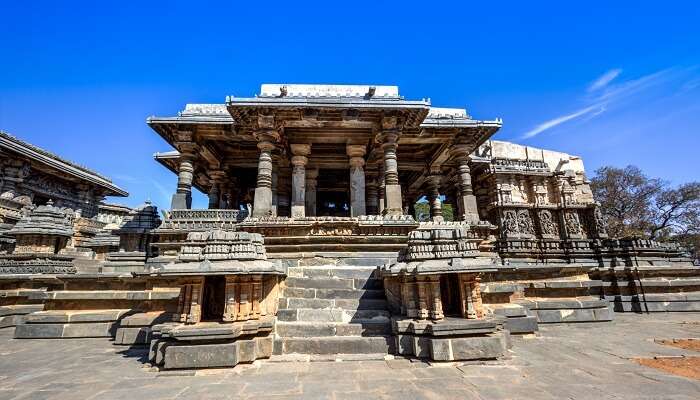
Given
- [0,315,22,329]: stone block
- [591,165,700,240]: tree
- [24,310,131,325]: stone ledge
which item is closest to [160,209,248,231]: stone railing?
[0,315,22,329]: stone block

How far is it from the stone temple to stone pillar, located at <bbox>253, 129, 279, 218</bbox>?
0.15 feet

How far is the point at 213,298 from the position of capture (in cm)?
456

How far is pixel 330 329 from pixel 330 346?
0.31 meters

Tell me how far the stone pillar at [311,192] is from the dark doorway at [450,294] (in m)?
8.63

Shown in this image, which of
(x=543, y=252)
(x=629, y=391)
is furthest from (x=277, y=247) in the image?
(x=543, y=252)

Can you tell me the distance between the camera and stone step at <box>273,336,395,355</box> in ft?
13.2

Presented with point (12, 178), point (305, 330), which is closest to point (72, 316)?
point (305, 330)

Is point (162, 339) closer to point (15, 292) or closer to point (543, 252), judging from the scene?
point (15, 292)

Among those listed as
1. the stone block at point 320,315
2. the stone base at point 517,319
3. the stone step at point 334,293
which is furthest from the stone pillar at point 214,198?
the stone base at point 517,319

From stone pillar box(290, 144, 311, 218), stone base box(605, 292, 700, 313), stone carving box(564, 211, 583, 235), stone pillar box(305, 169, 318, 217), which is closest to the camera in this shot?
stone base box(605, 292, 700, 313)

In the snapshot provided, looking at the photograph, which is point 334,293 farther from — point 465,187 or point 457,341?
point 465,187

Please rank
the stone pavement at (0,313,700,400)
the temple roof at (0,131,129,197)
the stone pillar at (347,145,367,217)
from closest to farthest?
the stone pavement at (0,313,700,400) < the stone pillar at (347,145,367,217) < the temple roof at (0,131,129,197)

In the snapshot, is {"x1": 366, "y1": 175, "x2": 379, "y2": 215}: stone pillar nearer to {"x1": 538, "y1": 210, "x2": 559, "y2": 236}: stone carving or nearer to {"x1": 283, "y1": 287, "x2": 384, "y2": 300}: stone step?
{"x1": 283, "y1": 287, "x2": 384, "y2": 300}: stone step

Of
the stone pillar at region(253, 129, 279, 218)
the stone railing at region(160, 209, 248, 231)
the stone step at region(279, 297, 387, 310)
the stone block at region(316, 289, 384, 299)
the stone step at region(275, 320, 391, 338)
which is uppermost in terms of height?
the stone pillar at region(253, 129, 279, 218)
